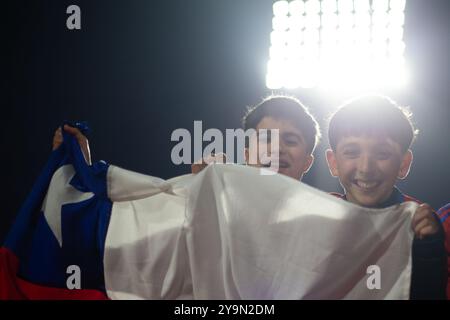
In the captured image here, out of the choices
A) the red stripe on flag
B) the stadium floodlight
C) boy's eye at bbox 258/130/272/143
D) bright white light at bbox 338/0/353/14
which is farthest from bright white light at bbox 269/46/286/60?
the red stripe on flag

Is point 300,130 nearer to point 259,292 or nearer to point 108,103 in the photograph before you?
point 259,292

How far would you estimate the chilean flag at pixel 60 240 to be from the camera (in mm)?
1172

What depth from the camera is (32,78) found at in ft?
9.47

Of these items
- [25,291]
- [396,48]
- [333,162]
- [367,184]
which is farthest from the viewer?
[396,48]

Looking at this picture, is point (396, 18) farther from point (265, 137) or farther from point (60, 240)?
point (60, 240)

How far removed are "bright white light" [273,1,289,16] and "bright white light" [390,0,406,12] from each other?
1.85ft

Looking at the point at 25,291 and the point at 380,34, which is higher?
the point at 380,34

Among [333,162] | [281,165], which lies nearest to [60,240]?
[281,165]

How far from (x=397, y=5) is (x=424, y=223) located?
1899 millimetres

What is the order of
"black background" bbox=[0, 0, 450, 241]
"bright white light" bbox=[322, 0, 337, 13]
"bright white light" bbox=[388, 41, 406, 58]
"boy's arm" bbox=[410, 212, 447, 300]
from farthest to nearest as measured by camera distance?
"black background" bbox=[0, 0, 450, 241] < "bright white light" bbox=[322, 0, 337, 13] < "bright white light" bbox=[388, 41, 406, 58] < "boy's arm" bbox=[410, 212, 447, 300]

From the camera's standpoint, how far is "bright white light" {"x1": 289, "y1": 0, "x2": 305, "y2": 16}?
2.73 meters

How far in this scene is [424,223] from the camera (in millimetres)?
1051

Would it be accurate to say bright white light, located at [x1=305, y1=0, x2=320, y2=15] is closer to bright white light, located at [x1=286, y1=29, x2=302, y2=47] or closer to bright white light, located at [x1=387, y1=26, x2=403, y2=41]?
bright white light, located at [x1=286, y1=29, x2=302, y2=47]

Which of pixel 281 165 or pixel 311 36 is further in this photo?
pixel 311 36
